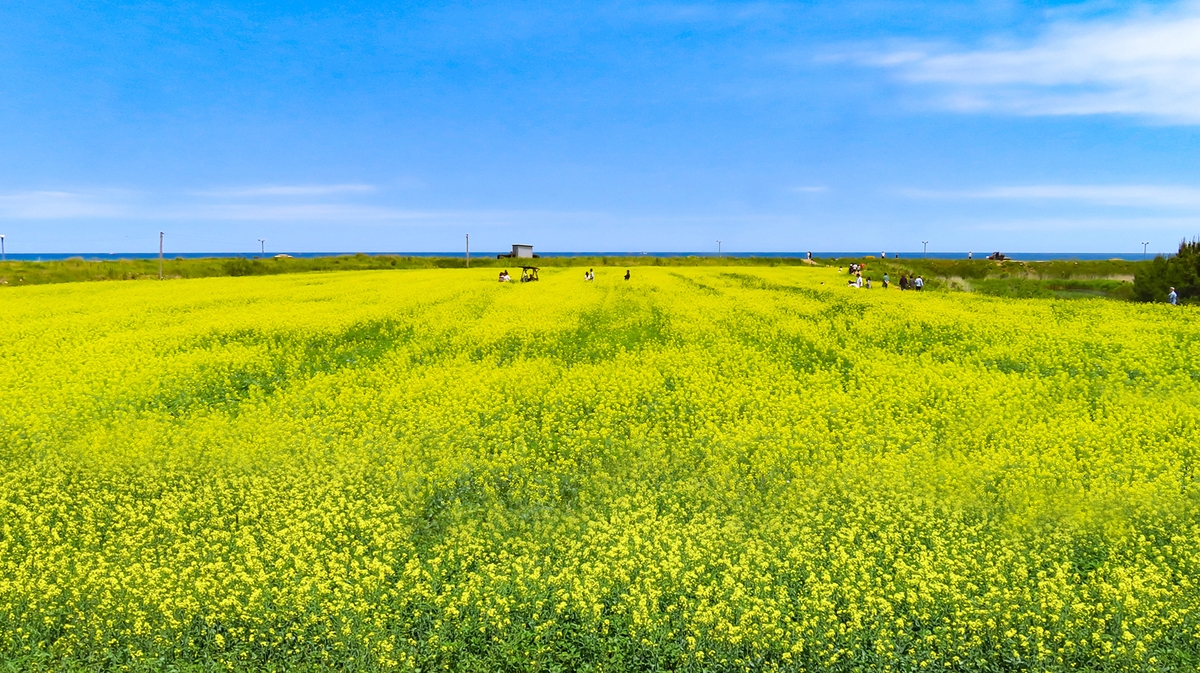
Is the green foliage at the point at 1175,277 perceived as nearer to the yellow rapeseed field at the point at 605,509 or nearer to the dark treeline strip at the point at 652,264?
the dark treeline strip at the point at 652,264

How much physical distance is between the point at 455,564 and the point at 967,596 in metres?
5.88

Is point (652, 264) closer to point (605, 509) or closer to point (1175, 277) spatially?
point (1175, 277)

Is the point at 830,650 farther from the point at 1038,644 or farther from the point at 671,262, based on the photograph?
the point at 671,262

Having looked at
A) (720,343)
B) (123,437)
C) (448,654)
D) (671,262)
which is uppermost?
(671,262)

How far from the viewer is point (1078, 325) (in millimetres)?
22859

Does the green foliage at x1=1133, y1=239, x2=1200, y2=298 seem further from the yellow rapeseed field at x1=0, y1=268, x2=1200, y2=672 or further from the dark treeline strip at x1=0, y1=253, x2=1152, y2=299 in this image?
the yellow rapeseed field at x1=0, y1=268, x2=1200, y2=672

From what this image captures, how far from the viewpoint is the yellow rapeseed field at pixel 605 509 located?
23.0 feet

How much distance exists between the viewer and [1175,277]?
144ft

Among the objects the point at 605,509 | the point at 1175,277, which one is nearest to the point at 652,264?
the point at 1175,277

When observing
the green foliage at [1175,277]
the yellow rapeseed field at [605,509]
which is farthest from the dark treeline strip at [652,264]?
the yellow rapeseed field at [605,509]

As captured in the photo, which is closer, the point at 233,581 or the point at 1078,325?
the point at 233,581

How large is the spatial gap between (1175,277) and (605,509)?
5093 cm

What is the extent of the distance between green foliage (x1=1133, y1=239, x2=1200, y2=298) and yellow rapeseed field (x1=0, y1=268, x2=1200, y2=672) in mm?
32633

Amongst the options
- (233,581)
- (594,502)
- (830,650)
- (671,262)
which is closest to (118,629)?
(233,581)
